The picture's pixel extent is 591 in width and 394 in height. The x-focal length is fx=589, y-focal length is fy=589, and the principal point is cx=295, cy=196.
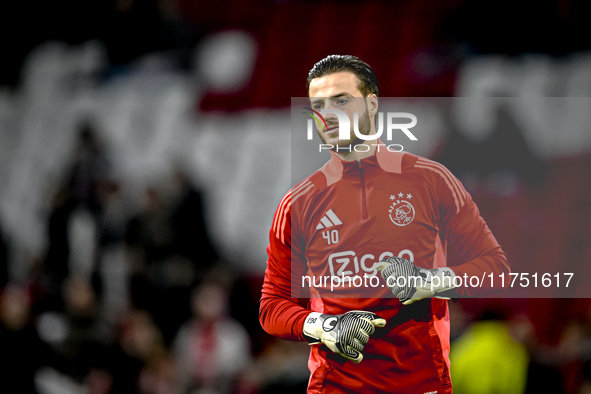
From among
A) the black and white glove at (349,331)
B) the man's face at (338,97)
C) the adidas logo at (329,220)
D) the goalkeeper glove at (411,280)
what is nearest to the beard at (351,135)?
the man's face at (338,97)

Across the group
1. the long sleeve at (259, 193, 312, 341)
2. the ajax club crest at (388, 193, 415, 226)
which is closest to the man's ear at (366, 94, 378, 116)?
the ajax club crest at (388, 193, 415, 226)

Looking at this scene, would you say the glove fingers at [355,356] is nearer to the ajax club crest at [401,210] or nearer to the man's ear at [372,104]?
the ajax club crest at [401,210]

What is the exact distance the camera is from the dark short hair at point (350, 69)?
161 centimetres

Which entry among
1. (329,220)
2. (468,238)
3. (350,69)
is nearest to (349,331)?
(329,220)

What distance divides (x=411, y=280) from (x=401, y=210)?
0.20 m

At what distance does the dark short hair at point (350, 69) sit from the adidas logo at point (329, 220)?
13.5 inches

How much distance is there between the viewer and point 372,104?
5.39 ft

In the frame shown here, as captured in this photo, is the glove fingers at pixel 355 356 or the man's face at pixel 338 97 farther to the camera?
the man's face at pixel 338 97

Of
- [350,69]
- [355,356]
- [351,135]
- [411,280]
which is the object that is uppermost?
[350,69]

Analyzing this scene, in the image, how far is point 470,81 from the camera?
618cm

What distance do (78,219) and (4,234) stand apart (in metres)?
1.22

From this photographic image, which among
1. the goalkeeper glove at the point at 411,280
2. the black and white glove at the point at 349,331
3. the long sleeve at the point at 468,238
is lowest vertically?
the black and white glove at the point at 349,331

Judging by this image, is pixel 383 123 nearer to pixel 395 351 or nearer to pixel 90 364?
pixel 395 351

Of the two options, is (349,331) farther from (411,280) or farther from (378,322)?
(411,280)
